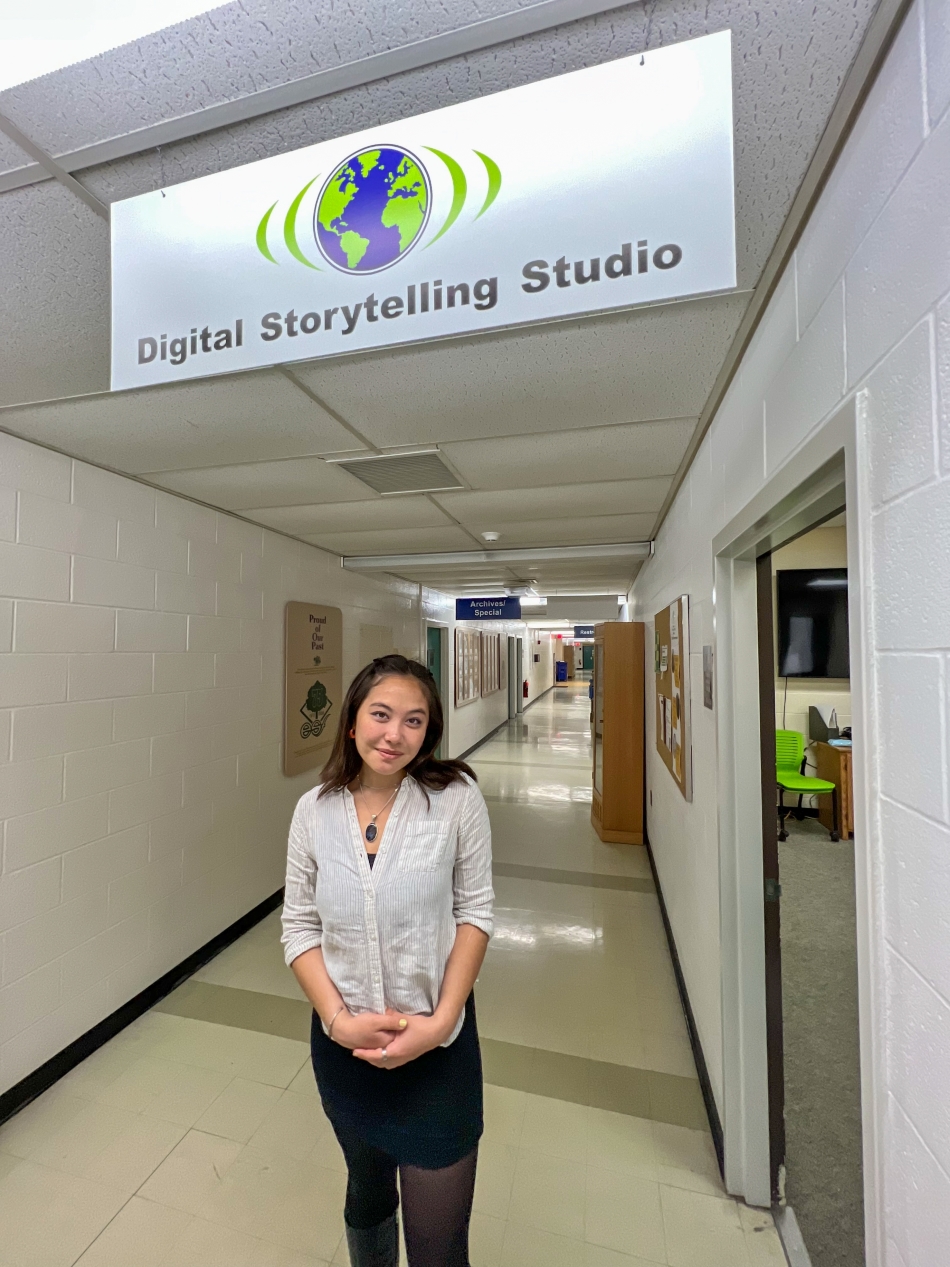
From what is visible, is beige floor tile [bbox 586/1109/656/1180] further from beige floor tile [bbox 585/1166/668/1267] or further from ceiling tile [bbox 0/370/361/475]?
ceiling tile [bbox 0/370/361/475]

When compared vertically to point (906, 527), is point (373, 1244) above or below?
below

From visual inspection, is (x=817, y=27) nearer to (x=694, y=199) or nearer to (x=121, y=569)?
(x=694, y=199)

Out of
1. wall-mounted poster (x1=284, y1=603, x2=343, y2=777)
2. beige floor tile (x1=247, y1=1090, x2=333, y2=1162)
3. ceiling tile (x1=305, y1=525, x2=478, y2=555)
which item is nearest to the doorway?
beige floor tile (x1=247, y1=1090, x2=333, y2=1162)

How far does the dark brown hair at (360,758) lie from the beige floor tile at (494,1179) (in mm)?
1391

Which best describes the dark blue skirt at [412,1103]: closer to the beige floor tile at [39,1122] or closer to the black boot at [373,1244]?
the black boot at [373,1244]

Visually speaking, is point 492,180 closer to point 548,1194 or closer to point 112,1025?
point 548,1194

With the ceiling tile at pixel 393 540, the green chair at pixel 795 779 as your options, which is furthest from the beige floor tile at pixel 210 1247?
the green chair at pixel 795 779

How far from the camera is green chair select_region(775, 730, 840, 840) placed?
4664mm

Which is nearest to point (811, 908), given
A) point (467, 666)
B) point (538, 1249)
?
point (538, 1249)

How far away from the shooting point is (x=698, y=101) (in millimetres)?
722

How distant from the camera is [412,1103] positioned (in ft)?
3.59

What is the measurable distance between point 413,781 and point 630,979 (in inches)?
87.2

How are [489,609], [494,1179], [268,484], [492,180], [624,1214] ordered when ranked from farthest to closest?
[489,609], [268,484], [494,1179], [624,1214], [492,180]

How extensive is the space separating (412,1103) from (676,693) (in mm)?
1897
